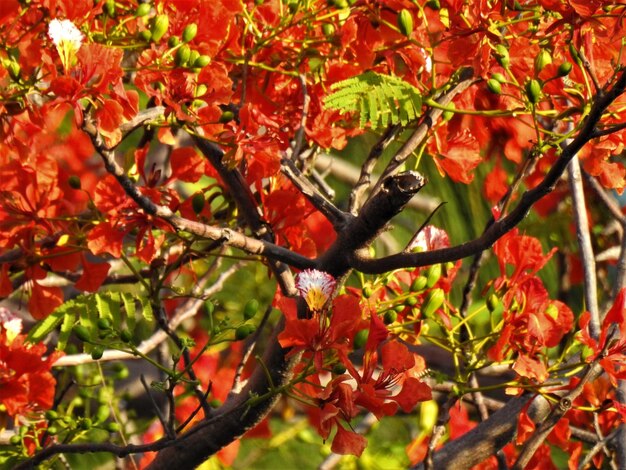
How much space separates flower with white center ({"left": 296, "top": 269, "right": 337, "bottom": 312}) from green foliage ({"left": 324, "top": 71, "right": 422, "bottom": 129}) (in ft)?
0.59

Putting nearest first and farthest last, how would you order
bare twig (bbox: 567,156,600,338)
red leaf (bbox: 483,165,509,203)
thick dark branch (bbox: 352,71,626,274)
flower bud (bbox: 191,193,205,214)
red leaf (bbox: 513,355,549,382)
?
thick dark branch (bbox: 352,71,626,274)
red leaf (bbox: 513,355,549,382)
flower bud (bbox: 191,193,205,214)
bare twig (bbox: 567,156,600,338)
red leaf (bbox: 483,165,509,203)

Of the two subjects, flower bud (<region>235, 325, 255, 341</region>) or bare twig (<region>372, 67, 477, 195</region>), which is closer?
flower bud (<region>235, 325, 255, 341</region>)

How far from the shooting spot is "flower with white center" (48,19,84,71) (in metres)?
1.16

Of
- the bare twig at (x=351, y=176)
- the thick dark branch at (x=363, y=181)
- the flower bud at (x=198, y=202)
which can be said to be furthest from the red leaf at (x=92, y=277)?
the bare twig at (x=351, y=176)

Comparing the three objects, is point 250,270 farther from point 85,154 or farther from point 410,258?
point 410,258

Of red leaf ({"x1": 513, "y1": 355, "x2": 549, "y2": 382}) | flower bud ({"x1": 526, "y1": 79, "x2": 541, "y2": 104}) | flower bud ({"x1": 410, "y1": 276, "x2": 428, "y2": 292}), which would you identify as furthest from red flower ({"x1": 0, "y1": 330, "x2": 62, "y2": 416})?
flower bud ({"x1": 526, "y1": 79, "x2": 541, "y2": 104})

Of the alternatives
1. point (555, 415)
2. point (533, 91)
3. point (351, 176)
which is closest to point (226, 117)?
point (533, 91)

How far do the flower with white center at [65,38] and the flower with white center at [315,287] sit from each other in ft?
1.12

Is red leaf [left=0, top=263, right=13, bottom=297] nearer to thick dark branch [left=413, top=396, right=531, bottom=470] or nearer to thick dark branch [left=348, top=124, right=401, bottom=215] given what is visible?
thick dark branch [left=348, top=124, right=401, bottom=215]

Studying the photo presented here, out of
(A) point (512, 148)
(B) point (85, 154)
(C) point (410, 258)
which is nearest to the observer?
(C) point (410, 258)

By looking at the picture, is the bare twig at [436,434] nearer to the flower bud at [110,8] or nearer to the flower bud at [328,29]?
the flower bud at [328,29]

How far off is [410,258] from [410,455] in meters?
1.10

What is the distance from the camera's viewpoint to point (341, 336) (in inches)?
45.8

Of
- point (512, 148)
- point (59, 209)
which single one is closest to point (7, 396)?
point (59, 209)
